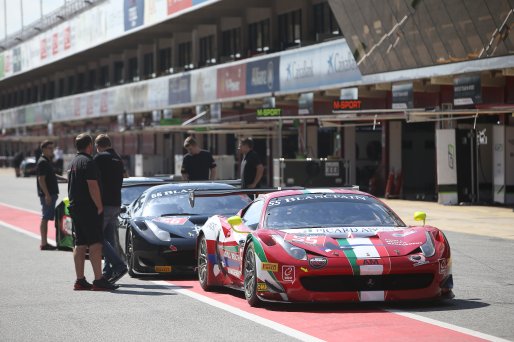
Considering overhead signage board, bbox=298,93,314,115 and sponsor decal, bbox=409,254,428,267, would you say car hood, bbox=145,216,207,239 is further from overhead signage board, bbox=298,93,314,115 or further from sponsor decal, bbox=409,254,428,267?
overhead signage board, bbox=298,93,314,115

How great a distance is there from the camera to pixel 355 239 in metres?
10.4

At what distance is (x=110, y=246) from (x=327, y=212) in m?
2.96

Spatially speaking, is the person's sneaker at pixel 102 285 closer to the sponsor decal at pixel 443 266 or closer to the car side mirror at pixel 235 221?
the car side mirror at pixel 235 221

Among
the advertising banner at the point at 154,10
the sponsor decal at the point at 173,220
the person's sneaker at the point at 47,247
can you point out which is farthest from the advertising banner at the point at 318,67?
the sponsor decal at the point at 173,220

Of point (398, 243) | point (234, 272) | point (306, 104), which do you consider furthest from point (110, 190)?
point (306, 104)

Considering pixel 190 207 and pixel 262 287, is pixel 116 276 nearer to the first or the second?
pixel 190 207

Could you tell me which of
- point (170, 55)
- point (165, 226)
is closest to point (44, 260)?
point (165, 226)

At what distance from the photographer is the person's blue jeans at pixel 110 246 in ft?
42.4

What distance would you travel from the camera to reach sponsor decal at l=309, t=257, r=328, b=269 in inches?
395

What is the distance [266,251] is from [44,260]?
7049 mm

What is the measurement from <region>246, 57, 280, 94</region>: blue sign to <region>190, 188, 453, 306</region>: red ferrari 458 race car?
2997 centimetres

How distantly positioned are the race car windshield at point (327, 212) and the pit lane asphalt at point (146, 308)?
1.03m

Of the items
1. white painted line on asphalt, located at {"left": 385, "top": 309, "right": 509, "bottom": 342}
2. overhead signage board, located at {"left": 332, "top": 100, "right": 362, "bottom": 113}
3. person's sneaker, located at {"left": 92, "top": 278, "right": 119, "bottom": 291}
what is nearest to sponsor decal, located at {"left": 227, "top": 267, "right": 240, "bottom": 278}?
person's sneaker, located at {"left": 92, "top": 278, "right": 119, "bottom": 291}

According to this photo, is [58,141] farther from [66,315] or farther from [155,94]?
[66,315]
